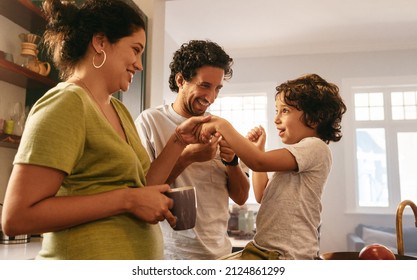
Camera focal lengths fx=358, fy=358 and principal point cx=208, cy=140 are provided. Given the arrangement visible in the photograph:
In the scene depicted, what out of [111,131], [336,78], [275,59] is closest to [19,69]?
[111,131]

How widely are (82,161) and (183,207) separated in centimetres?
19

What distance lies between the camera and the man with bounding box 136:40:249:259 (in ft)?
3.01

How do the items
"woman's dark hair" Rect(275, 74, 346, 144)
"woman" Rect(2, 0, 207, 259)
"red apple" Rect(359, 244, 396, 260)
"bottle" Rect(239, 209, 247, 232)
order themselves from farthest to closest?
"bottle" Rect(239, 209, 247, 232) < "woman's dark hair" Rect(275, 74, 346, 144) < "red apple" Rect(359, 244, 396, 260) < "woman" Rect(2, 0, 207, 259)

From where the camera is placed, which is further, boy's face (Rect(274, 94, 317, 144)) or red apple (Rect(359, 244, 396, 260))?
boy's face (Rect(274, 94, 317, 144))

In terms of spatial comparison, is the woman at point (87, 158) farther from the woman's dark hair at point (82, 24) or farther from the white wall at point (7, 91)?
the white wall at point (7, 91)

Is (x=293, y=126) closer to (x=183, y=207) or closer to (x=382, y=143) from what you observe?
(x=183, y=207)

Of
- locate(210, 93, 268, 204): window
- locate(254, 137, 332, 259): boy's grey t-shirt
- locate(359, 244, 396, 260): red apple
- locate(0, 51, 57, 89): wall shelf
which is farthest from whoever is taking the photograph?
locate(210, 93, 268, 204): window

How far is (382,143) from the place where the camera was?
3.72m

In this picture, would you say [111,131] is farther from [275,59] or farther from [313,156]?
[275,59]

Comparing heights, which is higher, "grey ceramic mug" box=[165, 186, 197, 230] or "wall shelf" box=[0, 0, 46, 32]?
"wall shelf" box=[0, 0, 46, 32]

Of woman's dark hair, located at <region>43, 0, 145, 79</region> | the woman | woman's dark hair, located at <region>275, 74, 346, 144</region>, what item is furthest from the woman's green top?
woman's dark hair, located at <region>275, 74, 346, 144</region>

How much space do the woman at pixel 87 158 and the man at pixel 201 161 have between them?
28cm

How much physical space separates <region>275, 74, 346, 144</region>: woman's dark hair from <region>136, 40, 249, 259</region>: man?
210 millimetres

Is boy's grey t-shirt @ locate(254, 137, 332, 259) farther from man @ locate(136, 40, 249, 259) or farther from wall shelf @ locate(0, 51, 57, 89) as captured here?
wall shelf @ locate(0, 51, 57, 89)
